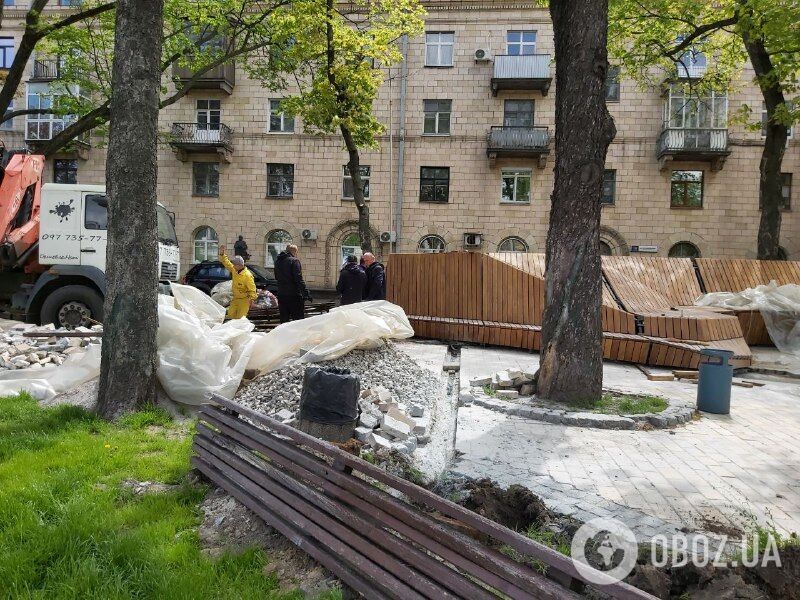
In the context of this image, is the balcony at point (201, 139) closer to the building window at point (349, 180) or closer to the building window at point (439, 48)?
the building window at point (349, 180)

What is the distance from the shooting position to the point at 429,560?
2168mm

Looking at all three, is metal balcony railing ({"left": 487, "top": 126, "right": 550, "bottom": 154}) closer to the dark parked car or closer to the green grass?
the dark parked car

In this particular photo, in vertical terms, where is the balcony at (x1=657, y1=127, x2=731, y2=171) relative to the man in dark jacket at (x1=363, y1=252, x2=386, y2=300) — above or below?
above

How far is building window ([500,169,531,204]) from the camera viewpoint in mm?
24875

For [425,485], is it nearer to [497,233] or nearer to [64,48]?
[64,48]

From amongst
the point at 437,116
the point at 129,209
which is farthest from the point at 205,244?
the point at 129,209

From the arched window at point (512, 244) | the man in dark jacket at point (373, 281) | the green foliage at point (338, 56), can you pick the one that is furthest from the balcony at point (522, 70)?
the man in dark jacket at point (373, 281)

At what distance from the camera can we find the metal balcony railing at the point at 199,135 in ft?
80.8

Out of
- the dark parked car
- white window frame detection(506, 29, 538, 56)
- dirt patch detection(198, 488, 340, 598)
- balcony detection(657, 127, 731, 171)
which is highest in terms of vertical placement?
white window frame detection(506, 29, 538, 56)

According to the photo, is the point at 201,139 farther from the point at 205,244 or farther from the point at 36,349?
the point at 36,349

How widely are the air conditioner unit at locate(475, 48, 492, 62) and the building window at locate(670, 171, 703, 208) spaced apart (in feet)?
32.7

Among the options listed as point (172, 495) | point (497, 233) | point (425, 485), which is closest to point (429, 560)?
point (425, 485)

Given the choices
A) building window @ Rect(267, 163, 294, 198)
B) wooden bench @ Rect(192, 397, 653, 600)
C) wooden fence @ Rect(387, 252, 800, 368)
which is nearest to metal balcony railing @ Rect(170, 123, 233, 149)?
building window @ Rect(267, 163, 294, 198)

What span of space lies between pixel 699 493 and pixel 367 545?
2469mm
